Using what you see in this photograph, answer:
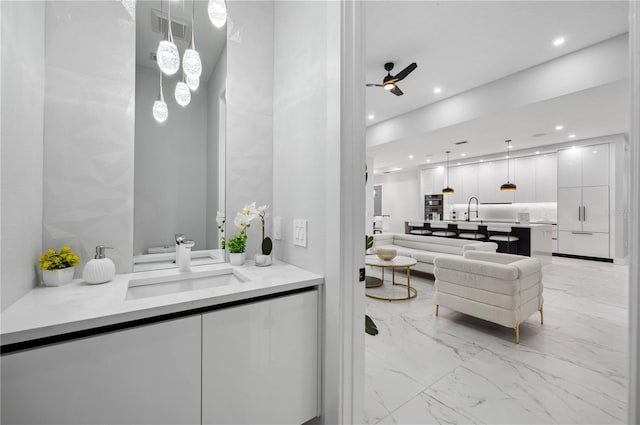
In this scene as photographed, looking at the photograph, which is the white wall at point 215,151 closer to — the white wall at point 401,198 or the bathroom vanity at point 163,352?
the bathroom vanity at point 163,352

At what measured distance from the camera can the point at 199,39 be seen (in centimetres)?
155

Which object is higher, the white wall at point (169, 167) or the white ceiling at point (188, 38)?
the white ceiling at point (188, 38)

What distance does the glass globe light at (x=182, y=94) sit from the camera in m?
1.49

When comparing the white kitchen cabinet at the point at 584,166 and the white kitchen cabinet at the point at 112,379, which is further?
the white kitchen cabinet at the point at 584,166

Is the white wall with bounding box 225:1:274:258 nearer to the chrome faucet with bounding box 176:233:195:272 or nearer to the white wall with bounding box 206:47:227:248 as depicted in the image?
the white wall with bounding box 206:47:227:248

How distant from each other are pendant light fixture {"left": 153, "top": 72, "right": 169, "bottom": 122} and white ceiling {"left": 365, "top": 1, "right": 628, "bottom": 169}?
2.40 m

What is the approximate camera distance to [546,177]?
725 centimetres

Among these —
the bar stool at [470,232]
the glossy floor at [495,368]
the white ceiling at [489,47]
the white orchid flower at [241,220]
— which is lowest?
the glossy floor at [495,368]

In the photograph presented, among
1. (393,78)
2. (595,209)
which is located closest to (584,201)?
(595,209)

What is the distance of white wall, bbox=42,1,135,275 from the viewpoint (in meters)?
1.14

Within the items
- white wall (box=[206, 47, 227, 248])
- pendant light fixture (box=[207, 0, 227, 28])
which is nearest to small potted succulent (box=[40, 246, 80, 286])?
white wall (box=[206, 47, 227, 248])

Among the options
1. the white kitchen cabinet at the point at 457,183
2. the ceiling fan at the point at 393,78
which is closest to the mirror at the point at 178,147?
the ceiling fan at the point at 393,78

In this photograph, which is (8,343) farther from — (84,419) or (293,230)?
(293,230)

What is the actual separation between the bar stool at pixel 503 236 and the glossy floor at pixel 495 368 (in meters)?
2.52
